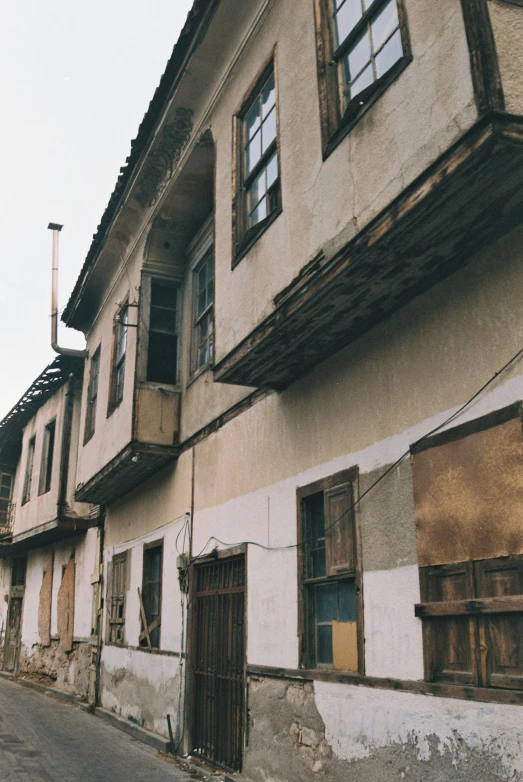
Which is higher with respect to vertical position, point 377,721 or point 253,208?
point 253,208

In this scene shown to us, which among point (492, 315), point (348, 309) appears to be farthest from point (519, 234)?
point (348, 309)

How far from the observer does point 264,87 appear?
23.6 ft

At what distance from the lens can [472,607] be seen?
4312 millimetres

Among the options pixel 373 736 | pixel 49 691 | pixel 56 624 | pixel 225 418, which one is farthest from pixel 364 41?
pixel 56 624

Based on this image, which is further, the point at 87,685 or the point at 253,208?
the point at 87,685

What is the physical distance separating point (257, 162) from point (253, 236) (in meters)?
0.89

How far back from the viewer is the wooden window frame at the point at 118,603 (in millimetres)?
11750

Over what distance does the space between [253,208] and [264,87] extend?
1.17 meters

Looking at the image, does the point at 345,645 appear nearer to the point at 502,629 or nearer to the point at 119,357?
the point at 502,629

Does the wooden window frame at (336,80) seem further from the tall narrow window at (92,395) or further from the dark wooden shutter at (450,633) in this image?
the tall narrow window at (92,395)

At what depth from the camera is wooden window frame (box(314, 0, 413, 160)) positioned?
15.6ft

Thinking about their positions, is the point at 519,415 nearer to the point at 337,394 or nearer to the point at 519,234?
the point at 519,234

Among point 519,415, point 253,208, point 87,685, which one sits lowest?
point 87,685

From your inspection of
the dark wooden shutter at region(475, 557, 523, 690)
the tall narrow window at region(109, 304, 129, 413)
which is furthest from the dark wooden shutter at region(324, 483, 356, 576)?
the tall narrow window at region(109, 304, 129, 413)
